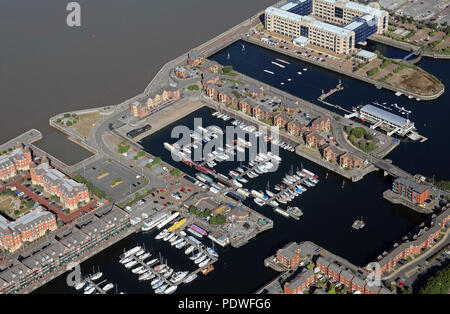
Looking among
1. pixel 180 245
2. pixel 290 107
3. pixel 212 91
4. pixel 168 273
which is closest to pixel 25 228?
pixel 168 273

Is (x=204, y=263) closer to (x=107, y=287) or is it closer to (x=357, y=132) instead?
(x=107, y=287)

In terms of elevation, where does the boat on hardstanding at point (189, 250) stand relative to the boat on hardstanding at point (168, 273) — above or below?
above

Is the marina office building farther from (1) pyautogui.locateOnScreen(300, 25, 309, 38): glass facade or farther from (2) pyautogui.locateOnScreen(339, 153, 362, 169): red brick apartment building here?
(2) pyautogui.locateOnScreen(339, 153, 362, 169): red brick apartment building

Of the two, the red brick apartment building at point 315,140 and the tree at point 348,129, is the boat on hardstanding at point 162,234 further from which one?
the tree at point 348,129

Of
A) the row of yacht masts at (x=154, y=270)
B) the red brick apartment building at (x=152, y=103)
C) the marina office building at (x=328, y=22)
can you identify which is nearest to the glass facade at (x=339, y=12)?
the marina office building at (x=328, y=22)

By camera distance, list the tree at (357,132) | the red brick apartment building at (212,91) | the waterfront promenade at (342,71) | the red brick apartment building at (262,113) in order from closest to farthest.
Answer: the tree at (357,132), the red brick apartment building at (262,113), the waterfront promenade at (342,71), the red brick apartment building at (212,91)

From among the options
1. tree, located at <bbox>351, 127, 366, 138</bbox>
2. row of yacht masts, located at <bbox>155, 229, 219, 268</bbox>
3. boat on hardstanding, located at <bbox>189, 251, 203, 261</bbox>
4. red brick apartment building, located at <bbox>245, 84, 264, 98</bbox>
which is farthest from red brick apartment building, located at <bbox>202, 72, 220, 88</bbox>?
boat on hardstanding, located at <bbox>189, 251, 203, 261</bbox>

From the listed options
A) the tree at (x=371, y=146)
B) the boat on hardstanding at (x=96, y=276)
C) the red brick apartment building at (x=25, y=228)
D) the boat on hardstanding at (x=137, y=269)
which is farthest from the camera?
the tree at (x=371, y=146)

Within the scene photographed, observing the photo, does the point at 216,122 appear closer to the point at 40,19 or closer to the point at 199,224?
the point at 199,224
